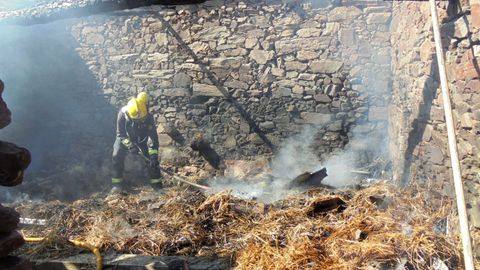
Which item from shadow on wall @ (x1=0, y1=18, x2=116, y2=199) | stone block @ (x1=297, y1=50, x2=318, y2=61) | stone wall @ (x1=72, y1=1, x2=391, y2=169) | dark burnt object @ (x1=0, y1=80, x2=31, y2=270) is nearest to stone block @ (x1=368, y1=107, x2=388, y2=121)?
stone wall @ (x1=72, y1=1, x2=391, y2=169)

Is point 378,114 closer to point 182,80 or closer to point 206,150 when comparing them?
point 206,150

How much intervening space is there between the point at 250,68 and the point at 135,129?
257 centimetres

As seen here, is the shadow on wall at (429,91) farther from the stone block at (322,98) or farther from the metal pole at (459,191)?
the stone block at (322,98)

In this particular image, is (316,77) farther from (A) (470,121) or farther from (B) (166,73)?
(A) (470,121)

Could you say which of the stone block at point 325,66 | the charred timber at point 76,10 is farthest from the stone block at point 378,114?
the charred timber at point 76,10

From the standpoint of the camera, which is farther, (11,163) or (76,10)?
(76,10)

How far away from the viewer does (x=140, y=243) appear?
4.66 m

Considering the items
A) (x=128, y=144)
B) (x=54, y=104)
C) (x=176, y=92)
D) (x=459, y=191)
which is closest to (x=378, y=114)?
(x=176, y=92)

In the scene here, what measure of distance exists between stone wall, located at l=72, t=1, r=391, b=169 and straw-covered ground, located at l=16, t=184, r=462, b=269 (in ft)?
8.85

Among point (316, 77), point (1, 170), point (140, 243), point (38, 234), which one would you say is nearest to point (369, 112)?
point (316, 77)

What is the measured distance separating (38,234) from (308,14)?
5734 millimetres

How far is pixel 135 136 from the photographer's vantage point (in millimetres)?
7797

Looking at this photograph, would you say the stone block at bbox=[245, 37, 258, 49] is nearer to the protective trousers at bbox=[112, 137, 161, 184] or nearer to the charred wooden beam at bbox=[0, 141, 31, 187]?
the protective trousers at bbox=[112, 137, 161, 184]

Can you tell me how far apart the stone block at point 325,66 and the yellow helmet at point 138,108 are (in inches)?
129
